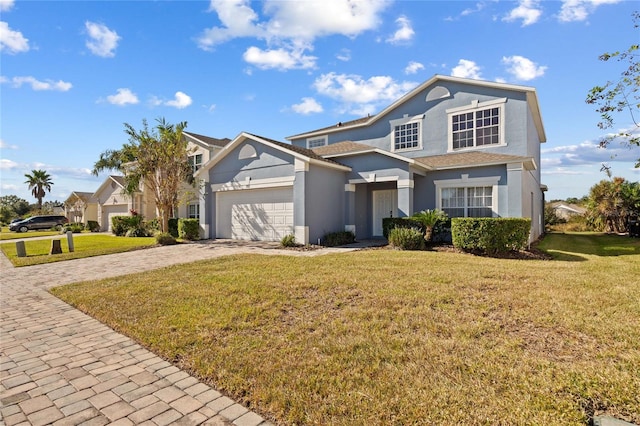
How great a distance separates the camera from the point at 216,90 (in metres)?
14.9

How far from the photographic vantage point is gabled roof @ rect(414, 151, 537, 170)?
529 inches

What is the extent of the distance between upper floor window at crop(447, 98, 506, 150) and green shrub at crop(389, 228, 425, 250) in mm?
6302

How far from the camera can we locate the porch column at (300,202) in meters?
14.3

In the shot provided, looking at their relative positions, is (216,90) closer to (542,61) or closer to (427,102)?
(427,102)

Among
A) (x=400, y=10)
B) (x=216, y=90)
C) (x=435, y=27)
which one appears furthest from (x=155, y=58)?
(x=435, y=27)

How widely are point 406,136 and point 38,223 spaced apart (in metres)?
39.5

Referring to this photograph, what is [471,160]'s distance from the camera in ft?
47.2

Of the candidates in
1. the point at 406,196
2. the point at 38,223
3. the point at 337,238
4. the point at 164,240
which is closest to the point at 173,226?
the point at 164,240

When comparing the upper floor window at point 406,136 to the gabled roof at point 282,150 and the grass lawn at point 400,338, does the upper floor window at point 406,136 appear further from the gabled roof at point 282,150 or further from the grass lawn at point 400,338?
the grass lawn at point 400,338

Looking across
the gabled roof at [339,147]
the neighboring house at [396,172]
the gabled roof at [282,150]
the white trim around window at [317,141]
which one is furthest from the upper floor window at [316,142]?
the gabled roof at [282,150]

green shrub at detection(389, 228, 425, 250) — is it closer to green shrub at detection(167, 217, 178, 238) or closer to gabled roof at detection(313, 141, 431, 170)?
gabled roof at detection(313, 141, 431, 170)

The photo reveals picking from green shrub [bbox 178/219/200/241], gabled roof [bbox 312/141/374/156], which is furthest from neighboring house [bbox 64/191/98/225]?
gabled roof [bbox 312/141/374/156]

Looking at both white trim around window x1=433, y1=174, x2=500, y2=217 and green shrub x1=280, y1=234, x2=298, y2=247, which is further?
white trim around window x1=433, y1=174, x2=500, y2=217

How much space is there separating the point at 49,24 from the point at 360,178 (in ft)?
41.3
